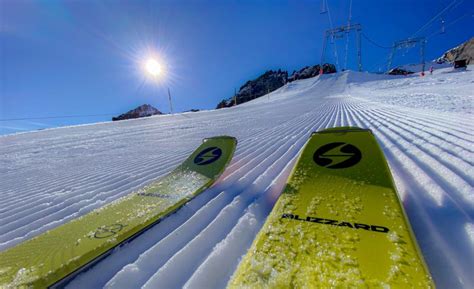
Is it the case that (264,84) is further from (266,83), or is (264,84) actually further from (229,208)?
Answer: (229,208)

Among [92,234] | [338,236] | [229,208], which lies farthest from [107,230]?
[338,236]

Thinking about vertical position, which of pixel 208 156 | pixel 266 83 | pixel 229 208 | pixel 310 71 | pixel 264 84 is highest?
pixel 310 71

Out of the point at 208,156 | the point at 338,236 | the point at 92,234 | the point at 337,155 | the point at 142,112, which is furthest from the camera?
the point at 142,112

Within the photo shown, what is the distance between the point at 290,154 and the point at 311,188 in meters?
1.81

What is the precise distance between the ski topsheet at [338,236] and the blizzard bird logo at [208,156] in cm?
145

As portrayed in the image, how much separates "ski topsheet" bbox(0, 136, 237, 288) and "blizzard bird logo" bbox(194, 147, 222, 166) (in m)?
0.28

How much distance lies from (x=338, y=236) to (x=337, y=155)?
3.57ft

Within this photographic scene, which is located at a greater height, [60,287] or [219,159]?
[219,159]

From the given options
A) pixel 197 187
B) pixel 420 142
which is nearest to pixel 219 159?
pixel 197 187

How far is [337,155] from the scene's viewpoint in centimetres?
234

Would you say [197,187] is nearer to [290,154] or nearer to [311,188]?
[311,188]

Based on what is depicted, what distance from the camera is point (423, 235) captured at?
1449mm

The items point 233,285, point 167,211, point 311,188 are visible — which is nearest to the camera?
point 233,285

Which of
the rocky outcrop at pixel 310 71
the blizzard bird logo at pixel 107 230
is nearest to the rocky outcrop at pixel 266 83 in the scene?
the rocky outcrop at pixel 310 71
